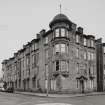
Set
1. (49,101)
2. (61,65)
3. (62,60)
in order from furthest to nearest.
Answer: (62,60) → (61,65) → (49,101)

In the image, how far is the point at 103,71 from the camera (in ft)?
137

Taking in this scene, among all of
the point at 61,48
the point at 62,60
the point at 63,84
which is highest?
the point at 61,48

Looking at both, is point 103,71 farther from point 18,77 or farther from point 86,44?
point 18,77

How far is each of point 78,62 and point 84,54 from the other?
122 inches

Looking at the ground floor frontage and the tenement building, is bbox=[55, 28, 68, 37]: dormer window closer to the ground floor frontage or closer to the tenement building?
the tenement building

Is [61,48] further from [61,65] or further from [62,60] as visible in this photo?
[61,65]

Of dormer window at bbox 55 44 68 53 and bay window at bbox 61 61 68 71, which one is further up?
dormer window at bbox 55 44 68 53

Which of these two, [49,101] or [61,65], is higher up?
[61,65]

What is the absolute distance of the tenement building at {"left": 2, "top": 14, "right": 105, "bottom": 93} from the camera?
106 ft

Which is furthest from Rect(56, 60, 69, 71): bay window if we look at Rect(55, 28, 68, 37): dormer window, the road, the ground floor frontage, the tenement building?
the road

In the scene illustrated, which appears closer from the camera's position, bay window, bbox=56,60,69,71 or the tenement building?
bay window, bbox=56,60,69,71

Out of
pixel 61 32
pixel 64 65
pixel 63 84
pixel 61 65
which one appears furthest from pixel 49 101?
pixel 61 32

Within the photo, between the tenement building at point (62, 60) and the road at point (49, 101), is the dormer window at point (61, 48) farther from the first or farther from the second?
the road at point (49, 101)

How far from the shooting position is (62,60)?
32.0 meters
